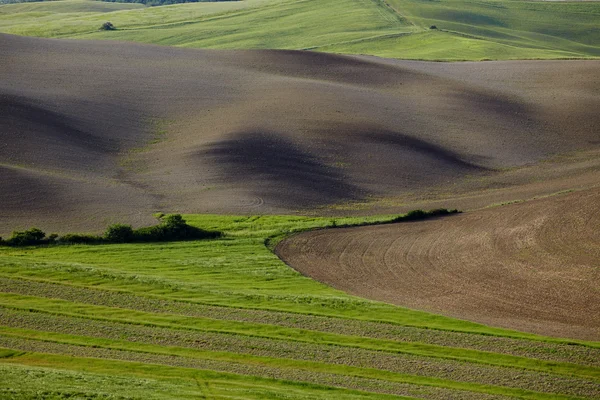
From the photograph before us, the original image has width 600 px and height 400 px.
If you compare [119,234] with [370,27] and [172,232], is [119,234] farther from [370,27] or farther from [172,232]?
[370,27]

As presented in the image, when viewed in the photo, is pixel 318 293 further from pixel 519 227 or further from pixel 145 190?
pixel 145 190

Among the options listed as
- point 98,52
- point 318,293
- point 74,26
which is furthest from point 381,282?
point 74,26

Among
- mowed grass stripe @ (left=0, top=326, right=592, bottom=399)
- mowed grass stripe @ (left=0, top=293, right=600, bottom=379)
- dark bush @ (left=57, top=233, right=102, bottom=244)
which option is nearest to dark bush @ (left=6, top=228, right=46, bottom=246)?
dark bush @ (left=57, top=233, right=102, bottom=244)

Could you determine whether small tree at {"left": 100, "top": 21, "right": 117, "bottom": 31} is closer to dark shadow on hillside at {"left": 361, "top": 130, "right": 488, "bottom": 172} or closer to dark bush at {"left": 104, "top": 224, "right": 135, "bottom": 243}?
dark shadow on hillside at {"left": 361, "top": 130, "right": 488, "bottom": 172}

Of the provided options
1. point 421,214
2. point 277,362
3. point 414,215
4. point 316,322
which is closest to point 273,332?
point 316,322

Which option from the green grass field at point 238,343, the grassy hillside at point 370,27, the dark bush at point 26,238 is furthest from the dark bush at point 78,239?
the grassy hillside at point 370,27

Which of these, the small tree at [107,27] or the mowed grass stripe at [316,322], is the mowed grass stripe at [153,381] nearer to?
the mowed grass stripe at [316,322]
